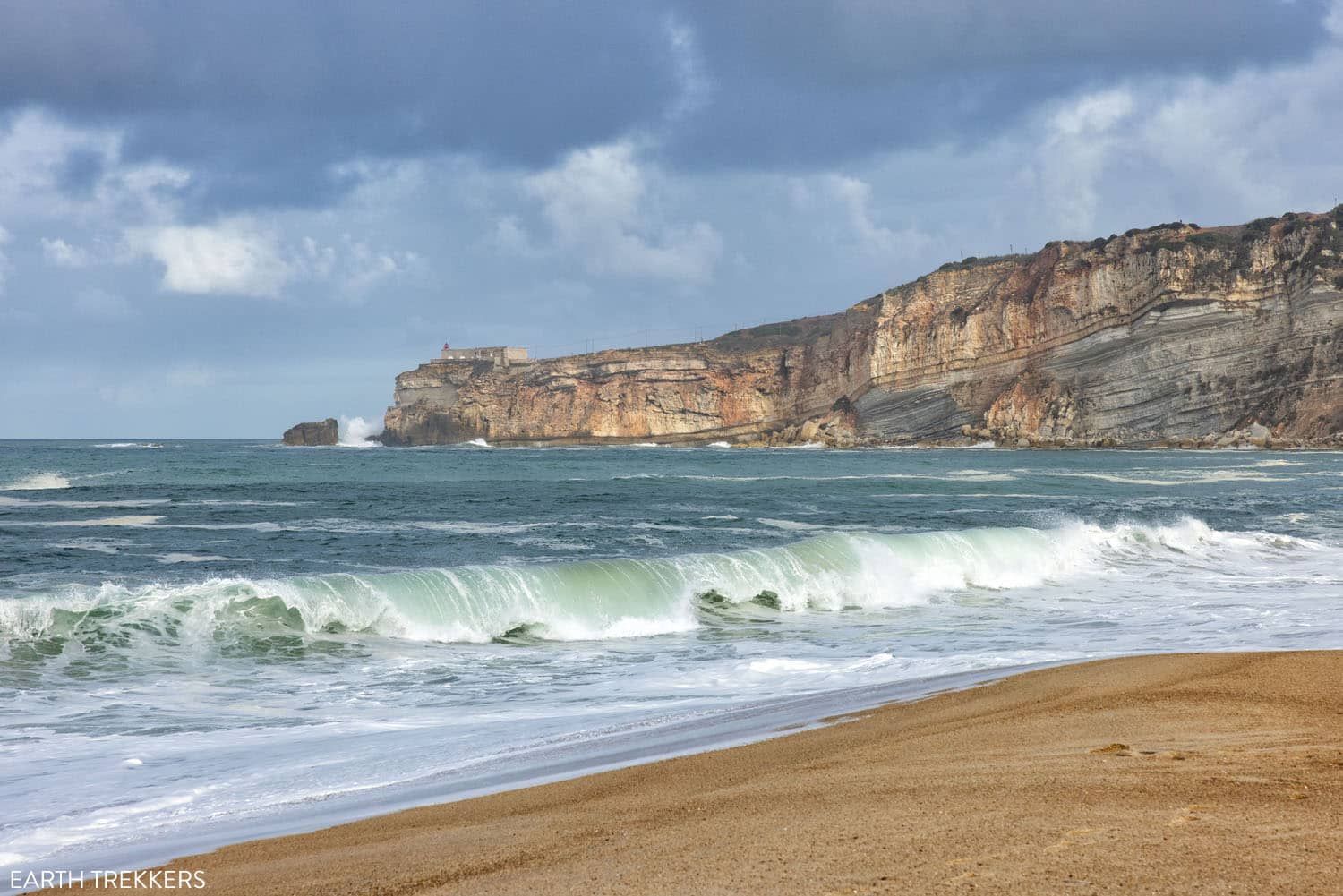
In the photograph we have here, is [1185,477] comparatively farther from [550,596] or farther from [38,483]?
[38,483]

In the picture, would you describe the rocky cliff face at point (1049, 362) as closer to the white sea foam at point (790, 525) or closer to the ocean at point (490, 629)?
the ocean at point (490, 629)

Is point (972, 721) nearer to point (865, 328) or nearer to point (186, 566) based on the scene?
point (186, 566)

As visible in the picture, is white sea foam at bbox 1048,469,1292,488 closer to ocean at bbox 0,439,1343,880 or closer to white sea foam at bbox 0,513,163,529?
ocean at bbox 0,439,1343,880

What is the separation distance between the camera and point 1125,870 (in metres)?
3.23

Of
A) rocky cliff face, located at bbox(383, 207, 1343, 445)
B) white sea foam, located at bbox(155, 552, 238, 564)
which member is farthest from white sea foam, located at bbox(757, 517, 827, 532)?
rocky cliff face, located at bbox(383, 207, 1343, 445)

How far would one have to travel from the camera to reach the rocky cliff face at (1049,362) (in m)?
79.9

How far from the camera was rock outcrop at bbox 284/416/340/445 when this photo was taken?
445 ft

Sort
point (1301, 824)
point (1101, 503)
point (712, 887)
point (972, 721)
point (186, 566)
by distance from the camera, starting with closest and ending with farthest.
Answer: point (712, 887) → point (1301, 824) → point (972, 721) → point (186, 566) → point (1101, 503)

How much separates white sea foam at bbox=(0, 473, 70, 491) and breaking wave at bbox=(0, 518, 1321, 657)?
87.4 ft

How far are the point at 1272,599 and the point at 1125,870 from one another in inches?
503

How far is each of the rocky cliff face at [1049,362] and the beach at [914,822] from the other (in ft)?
277

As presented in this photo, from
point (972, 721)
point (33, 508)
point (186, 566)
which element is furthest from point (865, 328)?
point (972, 721)

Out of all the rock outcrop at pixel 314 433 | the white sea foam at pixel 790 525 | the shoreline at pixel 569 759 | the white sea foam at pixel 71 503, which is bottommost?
the shoreline at pixel 569 759

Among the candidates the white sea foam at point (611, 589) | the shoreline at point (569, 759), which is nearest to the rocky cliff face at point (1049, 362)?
the white sea foam at point (611, 589)
